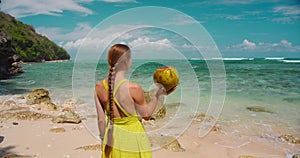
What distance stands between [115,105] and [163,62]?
93cm

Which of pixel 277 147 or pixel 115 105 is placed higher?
pixel 115 105

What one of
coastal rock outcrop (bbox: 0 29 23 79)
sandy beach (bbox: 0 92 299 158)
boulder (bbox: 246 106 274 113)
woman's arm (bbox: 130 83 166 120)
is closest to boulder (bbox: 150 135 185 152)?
sandy beach (bbox: 0 92 299 158)

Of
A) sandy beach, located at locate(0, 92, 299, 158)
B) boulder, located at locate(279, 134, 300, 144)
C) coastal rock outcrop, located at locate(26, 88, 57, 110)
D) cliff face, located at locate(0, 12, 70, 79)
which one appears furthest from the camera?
cliff face, located at locate(0, 12, 70, 79)

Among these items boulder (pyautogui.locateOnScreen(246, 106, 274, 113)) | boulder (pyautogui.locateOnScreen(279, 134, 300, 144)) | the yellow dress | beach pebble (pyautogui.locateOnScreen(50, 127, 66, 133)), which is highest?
the yellow dress

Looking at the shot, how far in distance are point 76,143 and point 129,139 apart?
10.5 feet

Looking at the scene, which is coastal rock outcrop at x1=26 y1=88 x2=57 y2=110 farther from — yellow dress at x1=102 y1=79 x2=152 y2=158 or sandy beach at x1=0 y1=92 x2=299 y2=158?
yellow dress at x1=102 y1=79 x2=152 y2=158

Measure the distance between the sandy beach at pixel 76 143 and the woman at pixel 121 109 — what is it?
2361 mm

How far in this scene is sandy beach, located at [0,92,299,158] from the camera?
188 inches

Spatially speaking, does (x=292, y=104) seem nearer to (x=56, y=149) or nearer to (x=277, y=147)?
(x=277, y=147)

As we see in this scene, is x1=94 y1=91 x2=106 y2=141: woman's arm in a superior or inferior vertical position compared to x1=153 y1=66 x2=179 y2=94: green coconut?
inferior

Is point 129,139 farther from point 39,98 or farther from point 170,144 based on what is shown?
point 39,98

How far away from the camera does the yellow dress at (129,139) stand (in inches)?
95.0

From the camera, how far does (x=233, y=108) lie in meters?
10.2

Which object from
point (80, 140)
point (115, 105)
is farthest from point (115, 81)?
point (80, 140)
